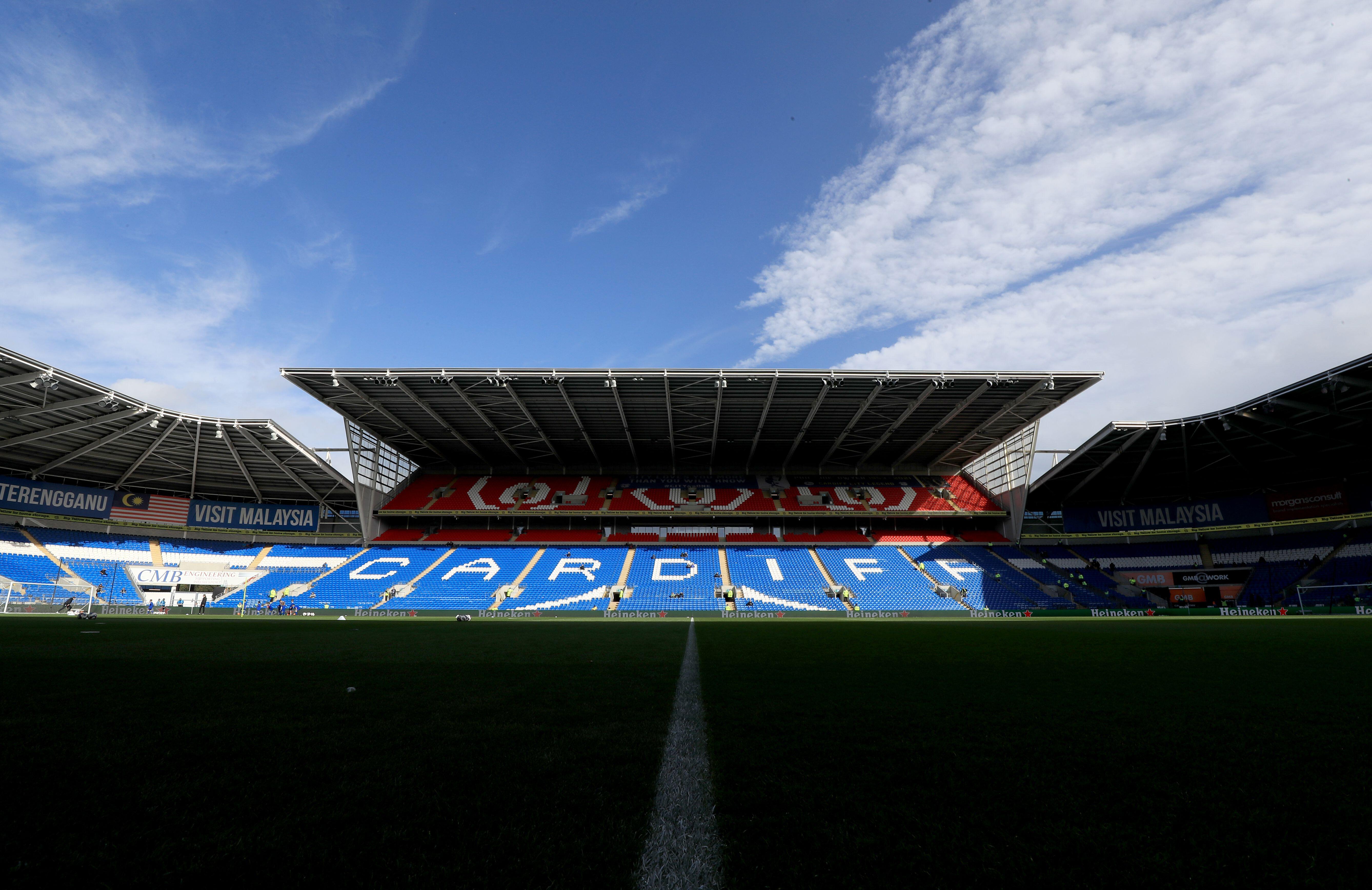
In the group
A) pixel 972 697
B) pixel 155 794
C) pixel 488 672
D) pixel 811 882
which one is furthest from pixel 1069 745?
pixel 488 672

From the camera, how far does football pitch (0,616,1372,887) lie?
5.56 feet

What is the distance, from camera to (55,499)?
118ft

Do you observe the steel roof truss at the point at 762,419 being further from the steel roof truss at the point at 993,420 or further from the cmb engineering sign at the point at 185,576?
the cmb engineering sign at the point at 185,576

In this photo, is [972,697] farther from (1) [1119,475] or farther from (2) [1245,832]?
(1) [1119,475]

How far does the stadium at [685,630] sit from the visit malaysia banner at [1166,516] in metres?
0.19

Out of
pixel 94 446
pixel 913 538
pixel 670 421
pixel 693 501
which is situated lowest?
pixel 913 538

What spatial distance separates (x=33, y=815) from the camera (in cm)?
202

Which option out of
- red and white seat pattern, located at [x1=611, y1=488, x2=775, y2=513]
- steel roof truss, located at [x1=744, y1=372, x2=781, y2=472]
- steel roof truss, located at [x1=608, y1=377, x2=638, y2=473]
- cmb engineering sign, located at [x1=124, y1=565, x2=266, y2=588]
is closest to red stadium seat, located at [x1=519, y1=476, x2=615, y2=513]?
red and white seat pattern, located at [x1=611, y1=488, x2=775, y2=513]

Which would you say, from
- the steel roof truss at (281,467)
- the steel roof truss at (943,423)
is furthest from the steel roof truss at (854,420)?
the steel roof truss at (281,467)

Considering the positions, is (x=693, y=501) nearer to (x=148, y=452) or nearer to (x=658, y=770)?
(x=148, y=452)

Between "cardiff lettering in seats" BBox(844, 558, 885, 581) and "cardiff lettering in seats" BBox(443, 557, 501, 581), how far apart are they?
70.3 feet

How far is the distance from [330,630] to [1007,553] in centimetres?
3880

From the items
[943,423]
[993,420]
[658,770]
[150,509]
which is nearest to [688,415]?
[943,423]

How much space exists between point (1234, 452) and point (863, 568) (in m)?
21.1
